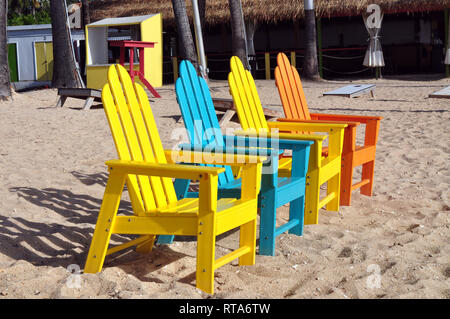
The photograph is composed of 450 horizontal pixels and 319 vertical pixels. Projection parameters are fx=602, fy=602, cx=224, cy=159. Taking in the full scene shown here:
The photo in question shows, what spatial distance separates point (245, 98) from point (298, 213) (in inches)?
38.0

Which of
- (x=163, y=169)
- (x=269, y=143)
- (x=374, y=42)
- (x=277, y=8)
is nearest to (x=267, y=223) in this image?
(x=269, y=143)

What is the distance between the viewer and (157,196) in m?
2.80

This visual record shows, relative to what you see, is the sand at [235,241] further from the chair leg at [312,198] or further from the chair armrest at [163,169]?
the chair armrest at [163,169]

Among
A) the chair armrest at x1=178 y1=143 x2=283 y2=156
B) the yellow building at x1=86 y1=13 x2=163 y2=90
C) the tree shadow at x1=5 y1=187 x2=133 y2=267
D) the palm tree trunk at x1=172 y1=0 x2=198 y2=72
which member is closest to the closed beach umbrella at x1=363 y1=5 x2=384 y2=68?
the palm tree trunk at x1=172 y1=0 x2=198 y2=72

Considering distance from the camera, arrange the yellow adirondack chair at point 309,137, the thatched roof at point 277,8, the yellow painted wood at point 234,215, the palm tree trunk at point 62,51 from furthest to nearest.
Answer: the thatched roof at point 277,8
the palm tree trunk at point 62,51
the yellow adirondack chair at point 309,137
the yellow painted wood at point 234,215

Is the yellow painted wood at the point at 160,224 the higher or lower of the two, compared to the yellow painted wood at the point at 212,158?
lower

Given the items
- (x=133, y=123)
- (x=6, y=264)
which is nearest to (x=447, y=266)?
(x=133, y=123)

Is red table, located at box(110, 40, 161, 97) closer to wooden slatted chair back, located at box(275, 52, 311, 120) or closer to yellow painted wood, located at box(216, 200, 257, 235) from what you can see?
wooden slatted chair back, located at box(275, 52, 311, 120)

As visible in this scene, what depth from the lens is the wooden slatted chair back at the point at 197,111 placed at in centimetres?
323

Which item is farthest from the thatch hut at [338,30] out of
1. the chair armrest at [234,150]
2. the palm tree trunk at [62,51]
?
the chair armrest at [234,150]

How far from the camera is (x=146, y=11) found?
722 inches

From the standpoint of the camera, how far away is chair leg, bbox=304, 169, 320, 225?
337cm

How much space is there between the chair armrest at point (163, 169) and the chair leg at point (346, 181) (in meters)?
1.73

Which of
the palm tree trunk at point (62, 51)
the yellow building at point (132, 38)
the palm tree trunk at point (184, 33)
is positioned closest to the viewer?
the palm tree trunk at point (184, 33)
